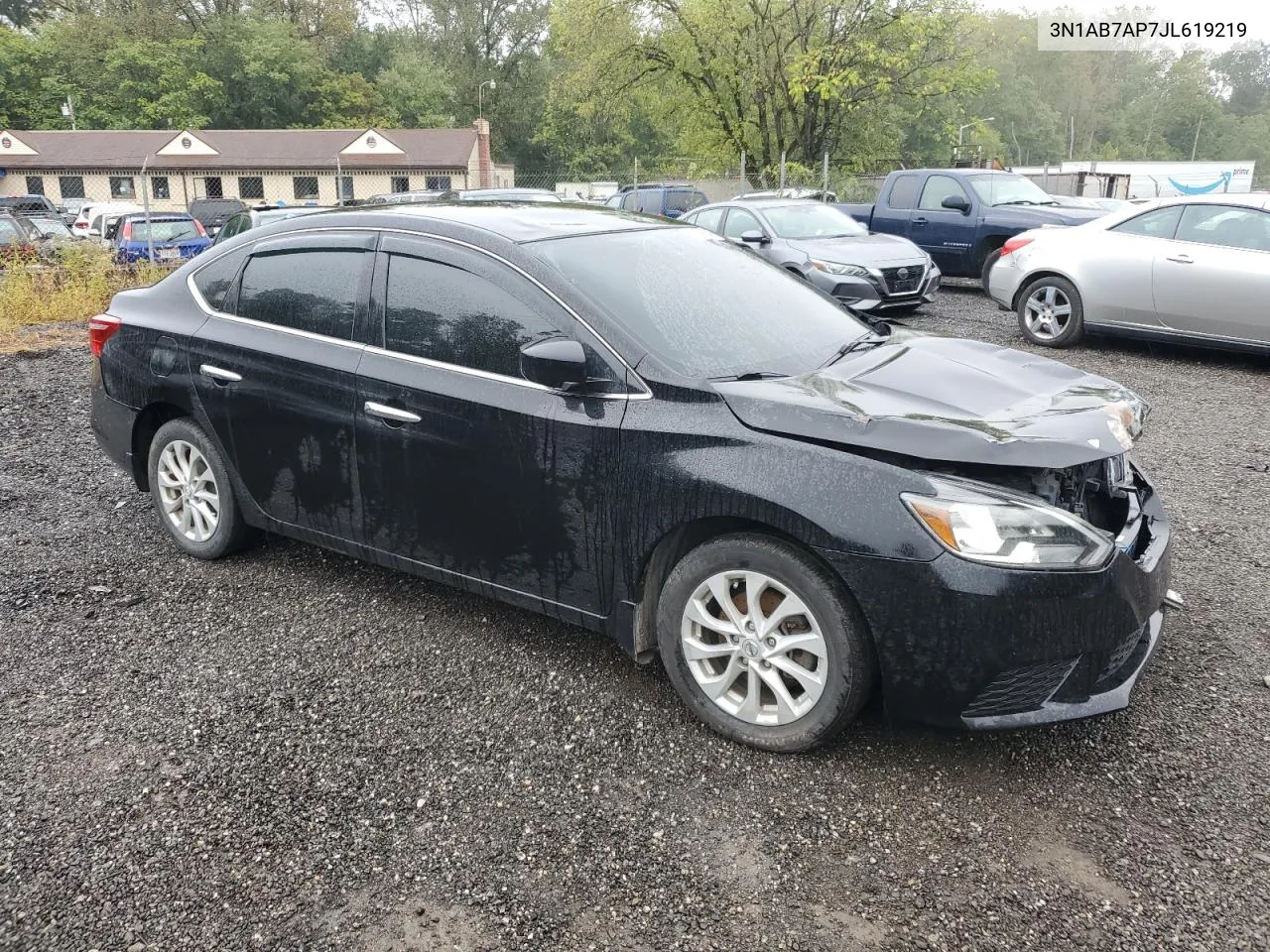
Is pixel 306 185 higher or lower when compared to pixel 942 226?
higher

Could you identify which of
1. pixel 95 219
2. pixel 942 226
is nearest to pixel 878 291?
pixel 942 226

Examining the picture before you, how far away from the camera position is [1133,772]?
9.76 feet

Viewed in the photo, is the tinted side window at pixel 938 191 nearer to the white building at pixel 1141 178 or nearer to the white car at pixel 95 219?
the white building at pixel 1141 178

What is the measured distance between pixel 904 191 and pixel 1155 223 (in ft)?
19.8

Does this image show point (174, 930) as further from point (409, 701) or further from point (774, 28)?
point (774, 28)

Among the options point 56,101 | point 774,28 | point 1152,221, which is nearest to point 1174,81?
point 774,28

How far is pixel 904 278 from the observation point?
11594 millimetres

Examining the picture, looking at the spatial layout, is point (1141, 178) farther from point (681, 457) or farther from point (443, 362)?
point (681, 457)

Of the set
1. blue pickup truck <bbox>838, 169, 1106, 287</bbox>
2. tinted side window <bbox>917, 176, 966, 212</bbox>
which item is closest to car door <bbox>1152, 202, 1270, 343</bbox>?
blue pickup truck <bbox>838, 169, 1106, 287</bbox>

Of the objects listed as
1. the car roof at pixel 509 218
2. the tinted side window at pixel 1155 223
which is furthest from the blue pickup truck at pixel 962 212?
the car roof at pixel 509 218

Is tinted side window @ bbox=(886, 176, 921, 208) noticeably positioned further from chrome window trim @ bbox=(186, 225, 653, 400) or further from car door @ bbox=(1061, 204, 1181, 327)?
chrome window trim @ bbox=(186, 225, 653, 400)

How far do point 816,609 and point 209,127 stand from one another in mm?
68999

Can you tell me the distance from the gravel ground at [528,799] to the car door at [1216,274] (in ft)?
17.0

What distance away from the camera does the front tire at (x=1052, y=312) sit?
9695 millimetres
